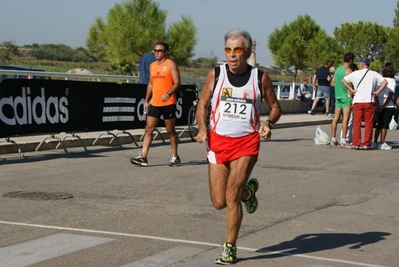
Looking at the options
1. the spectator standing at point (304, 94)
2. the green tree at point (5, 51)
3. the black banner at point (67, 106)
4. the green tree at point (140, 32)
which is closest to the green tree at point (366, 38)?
the green tree at point (140, 32)

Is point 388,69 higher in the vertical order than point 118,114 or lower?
higher

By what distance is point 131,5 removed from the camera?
7350cm

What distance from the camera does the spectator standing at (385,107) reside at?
16.4m

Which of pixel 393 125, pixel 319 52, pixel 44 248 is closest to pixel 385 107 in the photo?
pixel 393 125

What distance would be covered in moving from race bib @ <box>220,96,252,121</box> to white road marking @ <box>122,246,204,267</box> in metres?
1.21

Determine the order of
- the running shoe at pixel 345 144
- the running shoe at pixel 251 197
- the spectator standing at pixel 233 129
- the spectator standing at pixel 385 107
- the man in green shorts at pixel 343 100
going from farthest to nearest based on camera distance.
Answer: the running shoe at pixel 345 144
the man in green shorts at pixel 343 100
the spectator standing at pixel 385 107
the running shoe at pixel 251 197
the spectator standing at pixel 233 129

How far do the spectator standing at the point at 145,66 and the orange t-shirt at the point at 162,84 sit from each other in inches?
171

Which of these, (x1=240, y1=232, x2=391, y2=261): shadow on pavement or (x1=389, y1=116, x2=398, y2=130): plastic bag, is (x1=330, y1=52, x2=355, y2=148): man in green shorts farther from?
(x1=240, y1=232, x2=391, y2=261): shadow on pavement

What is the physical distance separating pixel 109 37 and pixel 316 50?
20589 millimetres

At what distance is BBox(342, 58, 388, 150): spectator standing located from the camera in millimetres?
15875

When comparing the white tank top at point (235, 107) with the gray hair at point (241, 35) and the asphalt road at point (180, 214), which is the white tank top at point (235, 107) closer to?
the gray hair at point (241, 35)

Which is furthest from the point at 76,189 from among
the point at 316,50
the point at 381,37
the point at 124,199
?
the point at 381,37

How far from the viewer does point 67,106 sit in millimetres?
14602

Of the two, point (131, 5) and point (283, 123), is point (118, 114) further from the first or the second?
point (131, 5)
